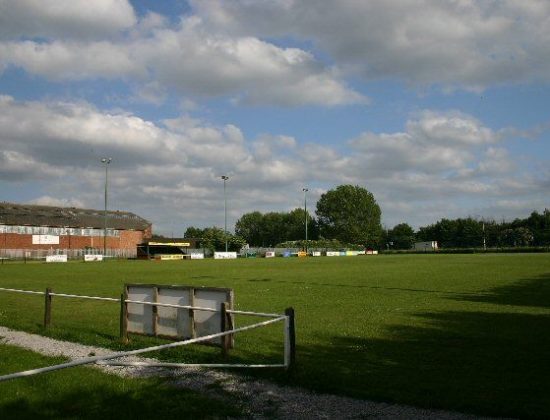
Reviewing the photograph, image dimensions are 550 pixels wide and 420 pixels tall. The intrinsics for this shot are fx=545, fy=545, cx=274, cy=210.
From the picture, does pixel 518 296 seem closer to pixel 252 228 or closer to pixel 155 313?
pixel 155 313

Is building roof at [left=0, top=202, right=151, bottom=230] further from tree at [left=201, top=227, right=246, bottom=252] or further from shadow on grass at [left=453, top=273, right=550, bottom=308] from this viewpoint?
shadow on grass at [left=453, top=273, right=550, bottom=308]

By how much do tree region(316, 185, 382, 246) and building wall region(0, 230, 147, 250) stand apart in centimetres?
5588

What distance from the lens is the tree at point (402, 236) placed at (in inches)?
6191

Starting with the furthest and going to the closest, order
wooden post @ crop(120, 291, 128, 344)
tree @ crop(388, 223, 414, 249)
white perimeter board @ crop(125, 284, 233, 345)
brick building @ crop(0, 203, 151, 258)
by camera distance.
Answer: tree @ crop(388, 223, 414, 249), brick building @ crop(0, 203, 151, 258), wooden post @ crop(120, 291, 128, 344), white perimeter board @ crop(125, 284, 233, 345)

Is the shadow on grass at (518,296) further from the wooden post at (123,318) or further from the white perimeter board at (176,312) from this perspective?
the wooden post at (123,318)

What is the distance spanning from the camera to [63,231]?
3730 inches

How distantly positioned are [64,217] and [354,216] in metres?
76.3

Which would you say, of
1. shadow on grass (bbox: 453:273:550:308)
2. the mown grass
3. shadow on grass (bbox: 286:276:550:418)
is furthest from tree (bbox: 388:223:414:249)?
the mown grass

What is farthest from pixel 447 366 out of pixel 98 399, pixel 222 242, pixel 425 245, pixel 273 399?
pixel 425 245

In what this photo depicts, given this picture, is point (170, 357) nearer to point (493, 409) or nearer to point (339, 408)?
point (339, 408)

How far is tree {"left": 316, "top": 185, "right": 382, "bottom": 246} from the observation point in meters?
144

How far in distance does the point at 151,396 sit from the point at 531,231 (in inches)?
5986

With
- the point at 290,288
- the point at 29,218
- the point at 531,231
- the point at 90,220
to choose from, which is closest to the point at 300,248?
the point at 90,220

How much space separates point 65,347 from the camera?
1059 cm
